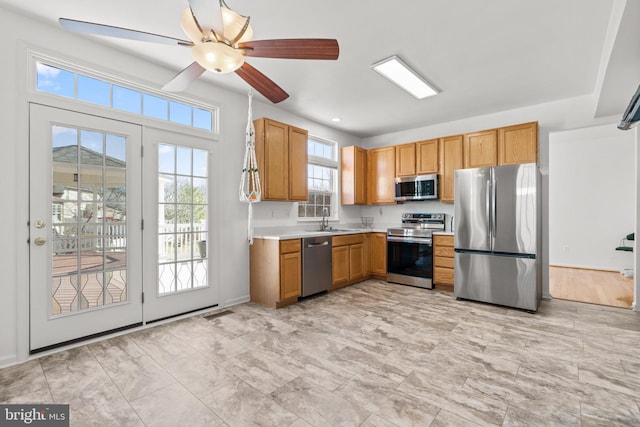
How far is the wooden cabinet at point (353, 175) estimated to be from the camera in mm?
5625

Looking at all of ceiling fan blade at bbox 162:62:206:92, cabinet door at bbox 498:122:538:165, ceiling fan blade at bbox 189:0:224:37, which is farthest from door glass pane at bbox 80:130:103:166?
cabinet door at bbox 498:122:538:165

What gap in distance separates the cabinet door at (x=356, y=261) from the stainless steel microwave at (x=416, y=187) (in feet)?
3.81

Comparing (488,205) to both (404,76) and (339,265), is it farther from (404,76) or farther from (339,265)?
(339,265)

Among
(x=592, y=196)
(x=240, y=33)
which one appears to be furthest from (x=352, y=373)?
(x=592, y=196)

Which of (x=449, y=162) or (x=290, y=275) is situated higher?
(x=449, y=162)

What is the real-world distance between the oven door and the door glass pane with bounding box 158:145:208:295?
300 centimetres

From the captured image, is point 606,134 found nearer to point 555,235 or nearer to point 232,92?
point 555,235

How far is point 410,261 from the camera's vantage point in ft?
16.2

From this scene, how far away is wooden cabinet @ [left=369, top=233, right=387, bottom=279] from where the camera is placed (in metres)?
5.31

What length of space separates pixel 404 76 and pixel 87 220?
3594 mm

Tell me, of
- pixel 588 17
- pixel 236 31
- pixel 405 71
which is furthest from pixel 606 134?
pixel 236 31

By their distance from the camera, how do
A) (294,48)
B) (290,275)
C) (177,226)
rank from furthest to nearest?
1. (290,275)
2. (177,226)
3. (294,48)

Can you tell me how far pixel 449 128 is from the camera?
5.20 metres

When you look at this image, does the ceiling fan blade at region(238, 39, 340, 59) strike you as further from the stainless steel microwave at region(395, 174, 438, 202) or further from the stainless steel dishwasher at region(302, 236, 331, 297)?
the stainless steel microwave at region(395, 174, 438, 202)
